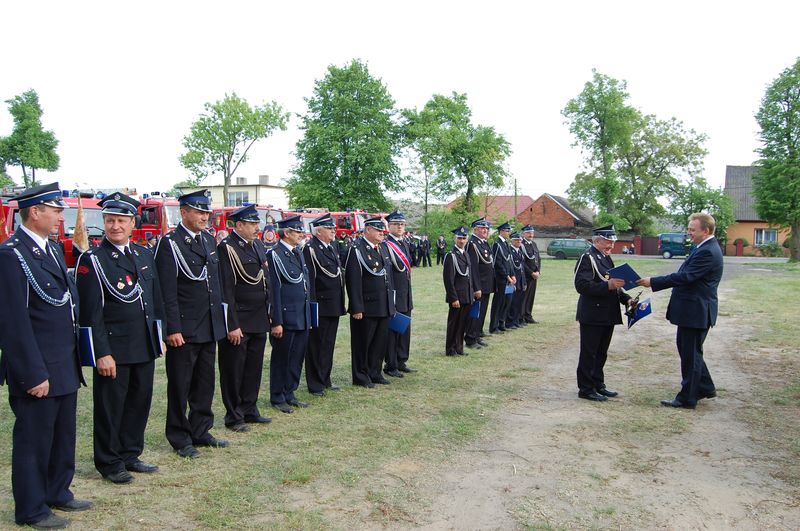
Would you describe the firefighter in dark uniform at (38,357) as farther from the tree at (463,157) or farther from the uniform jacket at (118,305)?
the tree at (463,157)

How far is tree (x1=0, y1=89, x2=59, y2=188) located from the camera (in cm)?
4438

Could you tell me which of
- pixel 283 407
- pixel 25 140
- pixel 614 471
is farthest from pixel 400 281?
pixel 25 140

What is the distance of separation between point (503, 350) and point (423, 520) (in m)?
6.88

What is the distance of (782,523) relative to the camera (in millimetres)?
4301

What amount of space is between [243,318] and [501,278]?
23.3 ft

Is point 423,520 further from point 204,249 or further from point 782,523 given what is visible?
point 204,249

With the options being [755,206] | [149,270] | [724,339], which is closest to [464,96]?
[755,206]

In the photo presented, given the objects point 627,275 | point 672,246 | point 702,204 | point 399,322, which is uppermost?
point 702,204

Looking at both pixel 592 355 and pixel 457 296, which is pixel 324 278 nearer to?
pixel 457 296

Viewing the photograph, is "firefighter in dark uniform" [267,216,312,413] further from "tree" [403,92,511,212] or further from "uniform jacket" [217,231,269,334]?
"tree" [403,92,511,212]

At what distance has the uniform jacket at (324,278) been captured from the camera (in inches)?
308

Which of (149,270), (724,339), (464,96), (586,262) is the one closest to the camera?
(149,270)

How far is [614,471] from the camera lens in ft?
17.2

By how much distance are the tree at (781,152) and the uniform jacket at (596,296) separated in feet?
124
